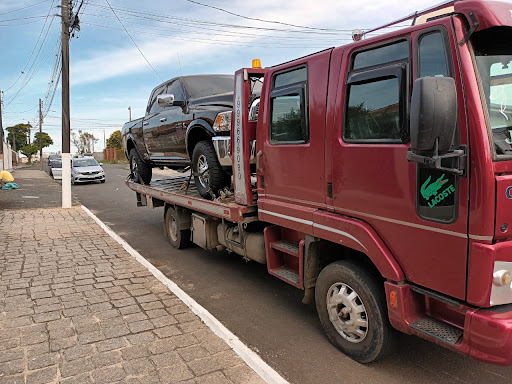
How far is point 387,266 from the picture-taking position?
2.90m

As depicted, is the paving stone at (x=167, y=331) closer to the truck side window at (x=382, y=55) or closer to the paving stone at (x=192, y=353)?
the paving stone at (x=192, y=353)

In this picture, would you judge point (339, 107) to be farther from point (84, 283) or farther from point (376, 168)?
point (84, 283)

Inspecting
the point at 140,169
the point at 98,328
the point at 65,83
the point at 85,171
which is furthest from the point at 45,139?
the point at 98,328

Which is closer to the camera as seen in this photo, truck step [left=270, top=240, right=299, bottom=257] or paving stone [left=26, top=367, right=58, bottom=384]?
paving stone [left=26, top=367, right=58, bottom=384]

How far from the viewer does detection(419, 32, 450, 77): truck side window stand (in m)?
2.57

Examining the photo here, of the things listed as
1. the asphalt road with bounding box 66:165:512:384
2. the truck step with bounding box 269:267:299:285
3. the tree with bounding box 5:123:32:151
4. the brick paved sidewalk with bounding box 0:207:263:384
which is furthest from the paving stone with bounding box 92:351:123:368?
the tree with bounding box 5:123:32:151

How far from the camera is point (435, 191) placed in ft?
8.47

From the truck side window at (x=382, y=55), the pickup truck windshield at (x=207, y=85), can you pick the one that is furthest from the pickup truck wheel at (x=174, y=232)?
the truck side window at (x=382, y=55)

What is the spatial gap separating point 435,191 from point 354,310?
3.89 ft

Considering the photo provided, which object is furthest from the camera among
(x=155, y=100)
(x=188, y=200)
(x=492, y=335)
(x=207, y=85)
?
(x=155, y=100)

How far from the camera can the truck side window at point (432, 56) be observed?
8.45 ft

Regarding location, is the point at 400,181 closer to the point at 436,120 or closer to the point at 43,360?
the point at 436,120

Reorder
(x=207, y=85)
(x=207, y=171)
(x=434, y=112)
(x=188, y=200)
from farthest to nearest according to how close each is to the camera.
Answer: (x=207, y=85) → (x=188, y=200) → (x=207, y=171) → (x=434, y=112)

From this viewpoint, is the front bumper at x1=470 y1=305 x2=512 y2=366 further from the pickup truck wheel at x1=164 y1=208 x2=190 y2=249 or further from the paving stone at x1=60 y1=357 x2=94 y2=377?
the pickup truck wheel at x1=164 y1=208 x2=190 y2=249
